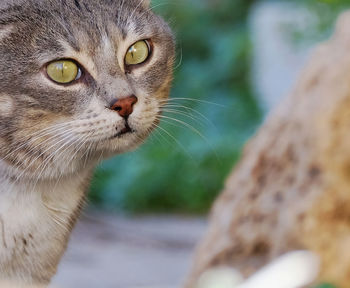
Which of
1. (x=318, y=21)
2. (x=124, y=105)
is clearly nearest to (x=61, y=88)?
(x=124, y=105)

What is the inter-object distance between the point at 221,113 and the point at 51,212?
5721mm

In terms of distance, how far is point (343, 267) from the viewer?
130 inches

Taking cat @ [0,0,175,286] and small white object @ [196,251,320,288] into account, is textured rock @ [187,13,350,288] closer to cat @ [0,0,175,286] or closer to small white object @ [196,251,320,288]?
small white object @ [196,251,320,288]

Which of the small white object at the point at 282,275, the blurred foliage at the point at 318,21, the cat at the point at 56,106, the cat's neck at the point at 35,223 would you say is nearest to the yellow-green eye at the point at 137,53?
the cat at the point at 56,106

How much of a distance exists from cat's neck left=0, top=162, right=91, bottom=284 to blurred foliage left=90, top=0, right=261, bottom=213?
9.41ft

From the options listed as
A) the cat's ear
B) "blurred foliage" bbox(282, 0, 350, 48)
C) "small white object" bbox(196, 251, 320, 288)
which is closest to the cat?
the cat's ear

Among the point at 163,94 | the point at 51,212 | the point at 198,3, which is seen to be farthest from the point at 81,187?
the point at 198,3

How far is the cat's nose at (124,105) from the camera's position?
260 centimetres

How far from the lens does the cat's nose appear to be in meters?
2.60

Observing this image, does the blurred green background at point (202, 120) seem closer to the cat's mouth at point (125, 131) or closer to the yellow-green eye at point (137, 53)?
the yellow-green eye at point (137, 53)

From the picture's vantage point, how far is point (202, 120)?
308 inches

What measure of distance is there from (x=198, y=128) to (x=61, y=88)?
5.24 metres

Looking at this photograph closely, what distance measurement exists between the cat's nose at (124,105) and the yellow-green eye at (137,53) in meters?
0.22

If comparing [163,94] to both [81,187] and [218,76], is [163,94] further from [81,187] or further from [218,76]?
[218,76]
